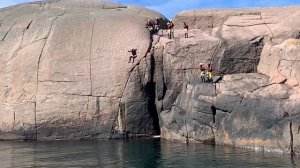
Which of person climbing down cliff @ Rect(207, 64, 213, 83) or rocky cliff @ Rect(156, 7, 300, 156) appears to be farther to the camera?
person climbing down cliff @ Rect(207, 64, 213, 83)

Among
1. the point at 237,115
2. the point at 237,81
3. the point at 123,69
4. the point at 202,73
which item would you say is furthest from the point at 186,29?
the point at 237,115

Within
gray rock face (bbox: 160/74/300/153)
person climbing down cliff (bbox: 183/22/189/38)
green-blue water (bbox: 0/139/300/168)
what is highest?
person climbing down cliff (bbox: 183/22/189/38)

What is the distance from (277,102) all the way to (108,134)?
1233 cm

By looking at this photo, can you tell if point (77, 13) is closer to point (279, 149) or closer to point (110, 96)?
point (110, 96)

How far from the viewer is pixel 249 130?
26344 mm

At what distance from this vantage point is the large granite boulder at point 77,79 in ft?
108

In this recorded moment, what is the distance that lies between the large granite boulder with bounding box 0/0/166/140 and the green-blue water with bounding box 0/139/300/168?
243 cm

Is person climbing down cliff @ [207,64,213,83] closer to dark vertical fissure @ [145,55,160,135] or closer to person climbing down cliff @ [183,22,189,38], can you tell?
person climbing down cliff @ [183,22,189,38]

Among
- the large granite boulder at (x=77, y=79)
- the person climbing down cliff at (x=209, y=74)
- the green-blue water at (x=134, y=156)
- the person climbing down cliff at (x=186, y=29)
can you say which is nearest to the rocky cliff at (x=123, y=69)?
the large granite boulder at (x=77, y=79)

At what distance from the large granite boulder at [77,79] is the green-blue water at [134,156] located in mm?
2433

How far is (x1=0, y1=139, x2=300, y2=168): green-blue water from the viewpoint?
73.4 feet

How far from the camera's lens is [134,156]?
83.1 ft

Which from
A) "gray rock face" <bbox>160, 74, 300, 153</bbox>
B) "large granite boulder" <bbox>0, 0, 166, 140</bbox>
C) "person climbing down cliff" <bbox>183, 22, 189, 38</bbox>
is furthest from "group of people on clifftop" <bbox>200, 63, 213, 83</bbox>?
"large granite boulder" <bbox>0, 0, 166, 140</bbox>

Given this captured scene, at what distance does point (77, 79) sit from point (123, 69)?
3.29 m
